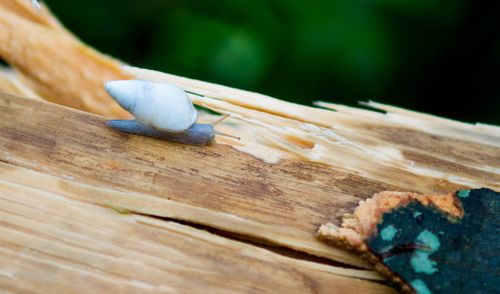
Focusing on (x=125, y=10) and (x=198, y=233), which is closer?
(x=198, y=233)

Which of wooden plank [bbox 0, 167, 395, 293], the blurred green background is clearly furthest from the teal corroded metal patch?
the blurred green background

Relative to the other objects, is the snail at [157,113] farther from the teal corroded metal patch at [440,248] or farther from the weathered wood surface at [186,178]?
the teal corroded metal patch at [440,248]

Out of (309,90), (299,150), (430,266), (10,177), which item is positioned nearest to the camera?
(430,266)

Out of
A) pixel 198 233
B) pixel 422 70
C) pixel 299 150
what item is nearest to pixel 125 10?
pixel 422 70

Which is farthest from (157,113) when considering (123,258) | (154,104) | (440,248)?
(440,248)

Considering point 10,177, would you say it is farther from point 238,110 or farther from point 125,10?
point 125,10

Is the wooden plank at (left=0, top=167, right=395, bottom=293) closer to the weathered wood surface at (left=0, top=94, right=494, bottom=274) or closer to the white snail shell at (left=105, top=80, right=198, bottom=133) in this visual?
the weathered wood surface at (left=0, top=94, right=494, bottom=274)

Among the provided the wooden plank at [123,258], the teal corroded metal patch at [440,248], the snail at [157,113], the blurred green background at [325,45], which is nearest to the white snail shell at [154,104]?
the snail at [157,113]
